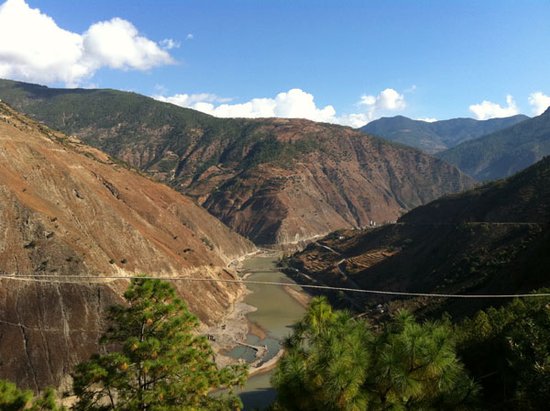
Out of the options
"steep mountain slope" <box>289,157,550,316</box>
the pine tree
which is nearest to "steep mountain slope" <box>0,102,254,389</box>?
the pine tree

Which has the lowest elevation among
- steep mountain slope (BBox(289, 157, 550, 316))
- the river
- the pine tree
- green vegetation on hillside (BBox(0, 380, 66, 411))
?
the river

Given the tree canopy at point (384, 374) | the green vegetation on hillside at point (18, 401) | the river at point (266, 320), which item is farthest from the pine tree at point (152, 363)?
the river at point (266, 320)

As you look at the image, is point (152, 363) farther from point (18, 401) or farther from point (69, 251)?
point (69, 251)

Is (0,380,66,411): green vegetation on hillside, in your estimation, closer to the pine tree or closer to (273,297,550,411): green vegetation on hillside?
the pine tree

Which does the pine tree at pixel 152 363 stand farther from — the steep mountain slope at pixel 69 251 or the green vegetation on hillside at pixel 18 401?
the steep mountain slope at pixel 69 251

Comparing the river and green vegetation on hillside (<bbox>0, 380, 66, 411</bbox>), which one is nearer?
green vegetation on hillside (<bbox>0, 380, 66, 411</bbox>)

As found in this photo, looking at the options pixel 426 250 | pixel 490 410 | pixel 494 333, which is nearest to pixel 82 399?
pixel 490 410

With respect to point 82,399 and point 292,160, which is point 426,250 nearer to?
point 82,399
